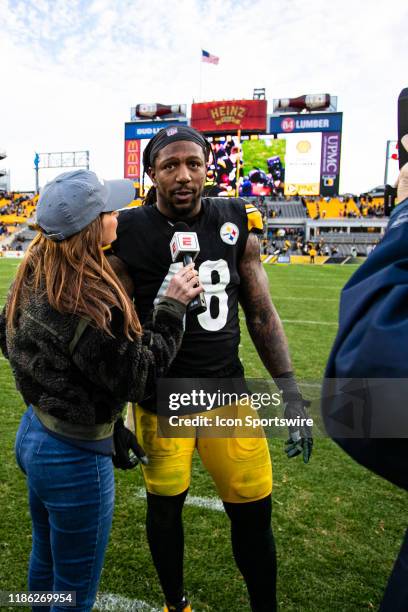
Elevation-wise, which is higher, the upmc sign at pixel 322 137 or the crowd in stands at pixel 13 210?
the upmc sign at pixel 322 137

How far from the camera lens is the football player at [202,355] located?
1920 mm

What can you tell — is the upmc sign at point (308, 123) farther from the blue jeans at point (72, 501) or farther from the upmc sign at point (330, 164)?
the blue jeans at point (72, 501)

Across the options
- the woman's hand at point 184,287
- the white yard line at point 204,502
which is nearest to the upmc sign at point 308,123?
the white yard line at point 204,502

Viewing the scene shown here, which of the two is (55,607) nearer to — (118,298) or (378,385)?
(118,298)

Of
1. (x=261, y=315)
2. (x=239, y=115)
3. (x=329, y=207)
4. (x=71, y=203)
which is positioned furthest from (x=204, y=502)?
(x=329, y=207)

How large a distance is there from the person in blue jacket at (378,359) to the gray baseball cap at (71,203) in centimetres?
88

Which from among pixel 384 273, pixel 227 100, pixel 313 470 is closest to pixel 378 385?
pixel 384 273

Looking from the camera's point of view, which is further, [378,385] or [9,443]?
[9,443]

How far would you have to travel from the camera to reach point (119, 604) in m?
2.16

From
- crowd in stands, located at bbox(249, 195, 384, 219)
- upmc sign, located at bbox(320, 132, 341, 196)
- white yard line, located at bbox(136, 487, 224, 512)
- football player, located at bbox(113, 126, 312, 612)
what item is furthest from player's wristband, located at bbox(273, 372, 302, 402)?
crowd in stands, located at bbox(249, 195, 384, 219)

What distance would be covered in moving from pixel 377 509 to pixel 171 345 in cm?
223

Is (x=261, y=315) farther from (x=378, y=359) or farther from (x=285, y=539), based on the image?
(x=378, y=359)

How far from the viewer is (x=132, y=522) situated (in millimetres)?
2826

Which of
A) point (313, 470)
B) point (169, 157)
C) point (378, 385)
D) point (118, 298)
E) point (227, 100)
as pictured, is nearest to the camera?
point (378, 385)
